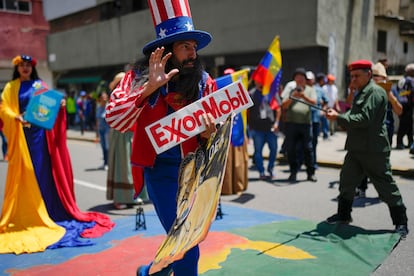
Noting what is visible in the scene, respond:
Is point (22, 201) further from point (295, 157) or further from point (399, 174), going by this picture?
point (399, 174)

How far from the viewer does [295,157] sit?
7344 millimetres

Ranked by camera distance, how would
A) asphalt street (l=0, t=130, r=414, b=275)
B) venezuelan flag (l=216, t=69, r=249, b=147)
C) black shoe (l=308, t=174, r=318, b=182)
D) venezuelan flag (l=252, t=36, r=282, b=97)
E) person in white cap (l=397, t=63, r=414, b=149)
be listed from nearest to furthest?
asphalt street (l=0, t=130, r=414, b=275) → venezuelan flag (l=216, t=69, r=249, b=147) → venezuelan flag (l=252, t=36, r=282, b=97) → black shoe (l=308, t=174, r=318, b=182) → person in white cap (l=397, t=63, r=414, b=149)

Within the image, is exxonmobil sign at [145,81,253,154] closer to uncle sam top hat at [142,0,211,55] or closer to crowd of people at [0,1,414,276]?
crowd of people at [0,1,414,276]

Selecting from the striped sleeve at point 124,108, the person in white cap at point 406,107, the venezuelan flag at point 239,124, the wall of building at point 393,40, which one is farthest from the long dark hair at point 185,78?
the wall of building at point 393,40

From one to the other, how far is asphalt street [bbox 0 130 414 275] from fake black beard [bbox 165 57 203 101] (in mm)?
2266

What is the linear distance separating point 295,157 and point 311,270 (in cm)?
399

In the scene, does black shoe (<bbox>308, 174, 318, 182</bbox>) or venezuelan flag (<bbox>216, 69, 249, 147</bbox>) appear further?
black shoe (<bbox>308, 174, 318, 182</bbox>)

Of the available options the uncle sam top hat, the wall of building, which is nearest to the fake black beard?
the uncle sam top hat

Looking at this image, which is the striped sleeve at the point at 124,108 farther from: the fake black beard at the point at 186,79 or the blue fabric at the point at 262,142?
the blue fabric at the point at 262,142

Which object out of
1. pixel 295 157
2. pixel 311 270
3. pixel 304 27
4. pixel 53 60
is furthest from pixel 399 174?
pixel 53 60

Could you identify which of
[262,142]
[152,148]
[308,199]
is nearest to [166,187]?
[152,148]

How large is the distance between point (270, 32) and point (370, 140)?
1084cm

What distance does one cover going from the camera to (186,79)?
250 centimetres

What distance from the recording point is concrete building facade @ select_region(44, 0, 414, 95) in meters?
13.8
